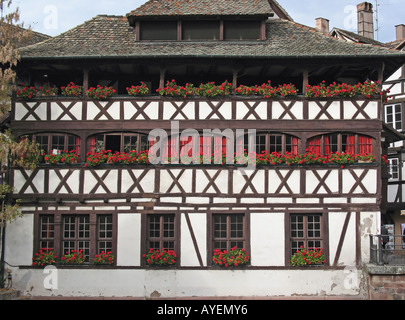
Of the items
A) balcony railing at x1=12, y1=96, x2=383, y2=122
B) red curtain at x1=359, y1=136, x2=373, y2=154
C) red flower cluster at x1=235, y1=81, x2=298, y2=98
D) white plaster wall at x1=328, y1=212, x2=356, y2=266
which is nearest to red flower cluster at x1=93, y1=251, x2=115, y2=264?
balcony railing at x1=12, y1=96, x2=383, y2=122

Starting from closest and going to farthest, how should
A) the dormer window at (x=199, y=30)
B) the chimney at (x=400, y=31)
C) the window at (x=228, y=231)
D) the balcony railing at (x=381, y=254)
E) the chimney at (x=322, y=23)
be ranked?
the balcony railing at (x=381, y=254) < the window at (x=228, y=231) < the dormer window at (x=199, y=30) < the chimney at (x=400, y=31) < the chimney at (x=322, y=23)

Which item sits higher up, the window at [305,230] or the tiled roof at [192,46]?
the tiled roof at [192,46]

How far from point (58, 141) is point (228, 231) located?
6.26 m

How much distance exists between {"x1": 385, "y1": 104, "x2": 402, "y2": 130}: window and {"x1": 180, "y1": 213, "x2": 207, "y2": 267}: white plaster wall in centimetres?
1339

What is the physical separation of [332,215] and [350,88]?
13.3ft

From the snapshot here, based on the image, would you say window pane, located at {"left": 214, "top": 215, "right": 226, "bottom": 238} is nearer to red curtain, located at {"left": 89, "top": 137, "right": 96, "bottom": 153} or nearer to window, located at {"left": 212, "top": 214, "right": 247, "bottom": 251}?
window, located at {"left": 212, "top": 214, "right": 247, "bottom": 251}

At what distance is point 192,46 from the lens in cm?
1953

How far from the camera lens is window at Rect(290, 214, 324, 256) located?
18.3m

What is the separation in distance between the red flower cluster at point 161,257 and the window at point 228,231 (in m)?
1.33

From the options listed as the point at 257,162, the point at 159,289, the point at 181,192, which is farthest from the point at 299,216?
the point at 159,289

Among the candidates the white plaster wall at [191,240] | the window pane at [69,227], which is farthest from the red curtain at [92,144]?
the white plaster wall at [191,240]

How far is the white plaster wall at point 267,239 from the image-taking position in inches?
714

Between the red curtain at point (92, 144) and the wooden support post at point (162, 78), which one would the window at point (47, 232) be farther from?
the wooden support post at point (162, 78)

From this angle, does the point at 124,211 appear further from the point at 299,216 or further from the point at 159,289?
the point at 299,216
